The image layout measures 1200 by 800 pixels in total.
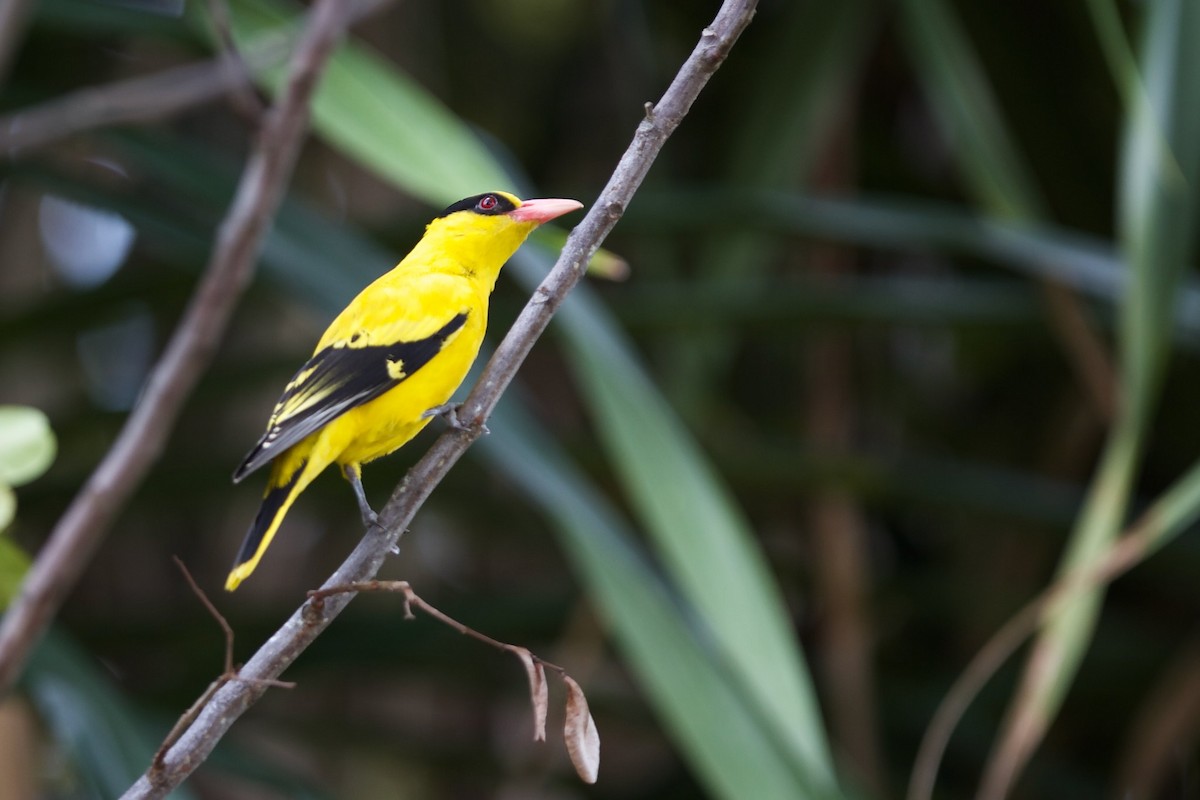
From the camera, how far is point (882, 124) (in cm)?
381

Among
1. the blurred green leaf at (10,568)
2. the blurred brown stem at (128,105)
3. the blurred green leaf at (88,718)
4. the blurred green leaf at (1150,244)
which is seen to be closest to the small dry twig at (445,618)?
the blurred green leaf at (10,568)

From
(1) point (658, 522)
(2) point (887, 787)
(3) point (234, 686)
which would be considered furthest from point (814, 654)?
(3) point (234, 686)

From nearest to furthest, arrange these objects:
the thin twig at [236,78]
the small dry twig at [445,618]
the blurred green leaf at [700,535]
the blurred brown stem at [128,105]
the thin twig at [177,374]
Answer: the small dry twig at [445,618] → the thin twig at [177,374] → the thin twig at [236,78] → the blurred brown stem at [128,105] → the blurred green leaf at [700,535]

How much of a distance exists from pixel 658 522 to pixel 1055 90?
6.72 feet

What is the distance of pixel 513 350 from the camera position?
93 cm

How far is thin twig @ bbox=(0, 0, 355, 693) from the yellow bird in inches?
7.1

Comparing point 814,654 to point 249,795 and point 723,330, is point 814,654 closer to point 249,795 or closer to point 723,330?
point 723,330

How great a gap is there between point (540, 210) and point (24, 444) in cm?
50

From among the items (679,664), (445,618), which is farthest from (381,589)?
(679,664)

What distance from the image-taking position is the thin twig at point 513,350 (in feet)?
2.78

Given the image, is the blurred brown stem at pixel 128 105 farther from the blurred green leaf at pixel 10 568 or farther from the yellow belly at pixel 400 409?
the blurred green leaf at pixel 10 568

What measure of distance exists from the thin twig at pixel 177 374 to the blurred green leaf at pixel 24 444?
0.05 m

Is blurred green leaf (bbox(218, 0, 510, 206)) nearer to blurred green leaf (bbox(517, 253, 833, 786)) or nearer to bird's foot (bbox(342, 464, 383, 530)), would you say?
blurred green leaf (bbox(517, 253, 833, 786))

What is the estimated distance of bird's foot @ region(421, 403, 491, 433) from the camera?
3.11ft
